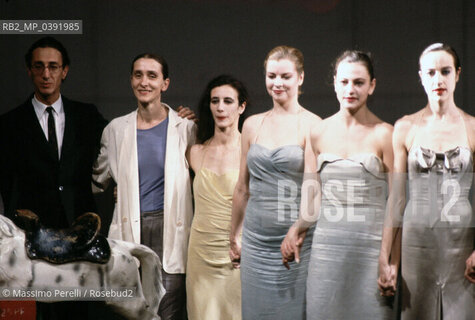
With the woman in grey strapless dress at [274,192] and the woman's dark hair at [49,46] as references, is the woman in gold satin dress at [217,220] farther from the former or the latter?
the woman's dark hair at [49,46]

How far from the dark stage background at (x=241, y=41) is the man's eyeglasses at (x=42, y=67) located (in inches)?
4.4

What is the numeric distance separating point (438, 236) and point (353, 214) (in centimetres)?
51

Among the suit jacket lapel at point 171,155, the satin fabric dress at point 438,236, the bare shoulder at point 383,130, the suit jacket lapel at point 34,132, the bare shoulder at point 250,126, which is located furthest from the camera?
the suit jacket lapel at point 34,132

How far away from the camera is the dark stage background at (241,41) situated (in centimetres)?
470

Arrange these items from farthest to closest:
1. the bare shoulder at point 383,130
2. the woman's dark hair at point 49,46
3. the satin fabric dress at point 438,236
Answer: the woman's dark hair at point 49,46, the bare shoulder at point 383,130, the satin fabric dress at point 438,236

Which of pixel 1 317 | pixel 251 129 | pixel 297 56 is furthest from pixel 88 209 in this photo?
pixel 297 56

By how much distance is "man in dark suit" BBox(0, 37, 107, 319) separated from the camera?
496 cm

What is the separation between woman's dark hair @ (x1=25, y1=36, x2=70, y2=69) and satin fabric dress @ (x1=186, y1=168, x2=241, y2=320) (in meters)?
1.31

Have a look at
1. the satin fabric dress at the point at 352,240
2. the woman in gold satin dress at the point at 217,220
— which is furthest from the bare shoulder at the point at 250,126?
the satin fabric dress at the point at 352,240

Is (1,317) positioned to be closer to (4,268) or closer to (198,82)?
(4,268)

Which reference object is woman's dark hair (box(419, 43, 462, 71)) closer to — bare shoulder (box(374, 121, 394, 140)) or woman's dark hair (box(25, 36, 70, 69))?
bare shoulder (box(374, 121, 394, 140))

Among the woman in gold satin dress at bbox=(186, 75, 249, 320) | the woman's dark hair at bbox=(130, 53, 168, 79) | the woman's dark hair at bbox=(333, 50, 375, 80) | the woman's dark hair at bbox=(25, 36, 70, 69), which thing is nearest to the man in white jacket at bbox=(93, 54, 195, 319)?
the woman's dark hair at bbox=(130, 53, 168, 79)

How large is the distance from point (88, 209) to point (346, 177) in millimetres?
1846

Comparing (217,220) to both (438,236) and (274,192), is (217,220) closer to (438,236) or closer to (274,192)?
(274,192)
